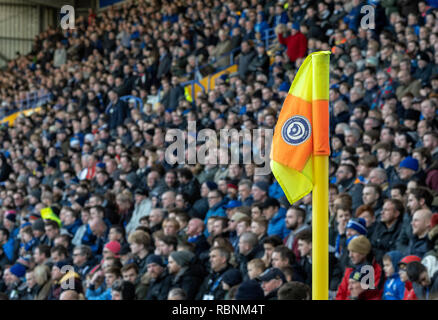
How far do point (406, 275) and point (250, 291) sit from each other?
1.29 m

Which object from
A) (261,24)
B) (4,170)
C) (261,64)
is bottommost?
(4,170)

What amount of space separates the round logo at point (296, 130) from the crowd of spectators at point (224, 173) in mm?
2287

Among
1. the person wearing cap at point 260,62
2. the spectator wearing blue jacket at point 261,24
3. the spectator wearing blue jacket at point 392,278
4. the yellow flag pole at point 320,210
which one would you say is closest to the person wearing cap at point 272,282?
the spectator wearing blue jacket at point 392,278

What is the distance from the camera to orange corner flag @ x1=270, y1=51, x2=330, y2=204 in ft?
12.5

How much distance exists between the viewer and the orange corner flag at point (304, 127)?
3.81 metres

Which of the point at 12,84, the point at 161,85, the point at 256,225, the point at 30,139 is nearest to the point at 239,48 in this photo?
the point at 161,85

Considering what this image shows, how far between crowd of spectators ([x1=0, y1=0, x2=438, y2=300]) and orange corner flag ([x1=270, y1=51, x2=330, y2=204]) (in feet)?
7.00

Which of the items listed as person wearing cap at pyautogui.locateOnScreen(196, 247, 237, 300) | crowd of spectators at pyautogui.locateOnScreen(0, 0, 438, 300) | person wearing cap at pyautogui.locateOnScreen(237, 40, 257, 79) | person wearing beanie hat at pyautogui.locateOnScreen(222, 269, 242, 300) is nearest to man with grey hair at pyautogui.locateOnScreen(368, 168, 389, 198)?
crowd of spectators at pyautogui.locateOnScreen(0, 0, 438, 300)

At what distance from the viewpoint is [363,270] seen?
6.30 m

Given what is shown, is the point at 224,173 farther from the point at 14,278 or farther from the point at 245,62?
the point at 245,62

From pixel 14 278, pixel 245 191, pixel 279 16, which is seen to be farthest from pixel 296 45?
Result: pixel 14 278

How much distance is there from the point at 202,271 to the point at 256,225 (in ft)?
2.38

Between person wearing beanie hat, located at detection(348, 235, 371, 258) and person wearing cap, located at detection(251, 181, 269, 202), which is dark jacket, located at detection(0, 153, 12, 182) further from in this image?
person wearing beanie hat, located at detection(348, 235, 371, 258)

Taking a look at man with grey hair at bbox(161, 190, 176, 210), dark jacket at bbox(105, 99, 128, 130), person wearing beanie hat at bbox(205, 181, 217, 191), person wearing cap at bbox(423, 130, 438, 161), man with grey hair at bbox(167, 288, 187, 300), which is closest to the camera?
man with grey hair at bbox(167, 288, 187, 300)
